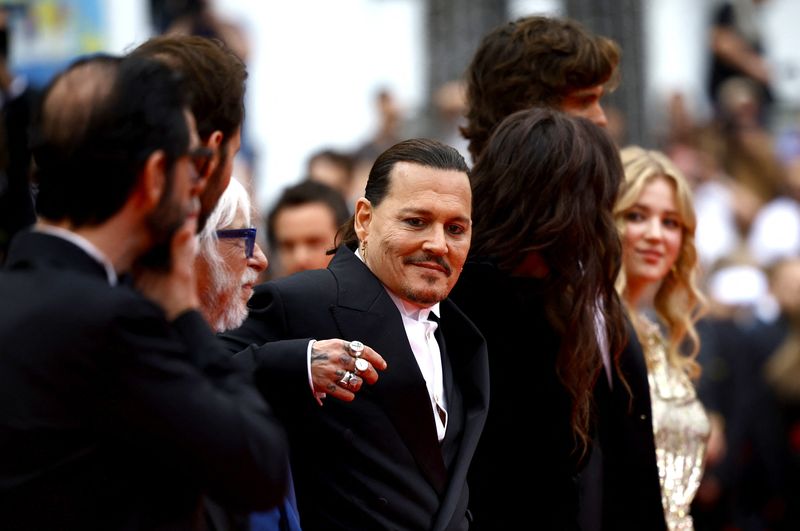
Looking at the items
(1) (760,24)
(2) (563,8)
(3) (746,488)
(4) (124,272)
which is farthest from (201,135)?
(1) (760,24)

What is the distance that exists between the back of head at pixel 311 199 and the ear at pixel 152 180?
360 cm

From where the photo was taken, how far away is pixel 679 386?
545 cm

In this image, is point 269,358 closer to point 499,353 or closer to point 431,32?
point 499,353

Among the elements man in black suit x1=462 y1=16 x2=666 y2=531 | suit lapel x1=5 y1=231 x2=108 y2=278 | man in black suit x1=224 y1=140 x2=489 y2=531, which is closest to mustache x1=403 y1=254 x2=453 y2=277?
man in black suit x1=224 y1=140 x2=489 y2=531

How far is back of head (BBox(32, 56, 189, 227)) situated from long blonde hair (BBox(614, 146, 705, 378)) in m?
2.88

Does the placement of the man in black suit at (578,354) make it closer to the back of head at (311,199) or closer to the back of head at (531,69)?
the back of head at (531,69)

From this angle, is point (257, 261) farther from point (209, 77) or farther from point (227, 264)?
point (209, 77)

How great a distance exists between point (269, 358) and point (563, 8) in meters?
11.5

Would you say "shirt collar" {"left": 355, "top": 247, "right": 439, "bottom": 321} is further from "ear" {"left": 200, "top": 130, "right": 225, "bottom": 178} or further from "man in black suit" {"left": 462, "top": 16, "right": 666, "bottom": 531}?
"ear" {"left": 200, "top": 130, "right": 225, "bottom": 178}

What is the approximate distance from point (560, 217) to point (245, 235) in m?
0.95

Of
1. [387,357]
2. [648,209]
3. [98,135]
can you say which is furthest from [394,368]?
[648,209]

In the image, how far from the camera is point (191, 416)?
103 inches

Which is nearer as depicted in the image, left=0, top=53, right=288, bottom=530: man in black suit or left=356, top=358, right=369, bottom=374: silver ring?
left=0, top=53, right=288, bottom=530: man in black suit

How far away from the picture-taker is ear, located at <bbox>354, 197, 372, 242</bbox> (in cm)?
385
